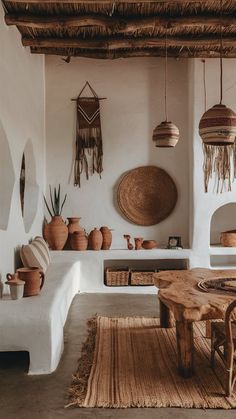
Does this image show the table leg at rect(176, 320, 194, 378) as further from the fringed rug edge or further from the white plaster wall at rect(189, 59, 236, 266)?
the white plaster wall at rect(189, 59, 236, 266)

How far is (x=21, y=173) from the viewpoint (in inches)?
191

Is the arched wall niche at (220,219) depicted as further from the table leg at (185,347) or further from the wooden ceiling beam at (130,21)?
the table leg at (185,347)

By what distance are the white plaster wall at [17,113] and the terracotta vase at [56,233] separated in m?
0.14

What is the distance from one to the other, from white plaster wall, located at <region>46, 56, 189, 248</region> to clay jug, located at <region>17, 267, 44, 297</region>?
113 inches

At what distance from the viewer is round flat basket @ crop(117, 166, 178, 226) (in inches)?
255

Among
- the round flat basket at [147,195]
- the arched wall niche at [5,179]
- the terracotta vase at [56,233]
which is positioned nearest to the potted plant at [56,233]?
the terracotta vase at [56,233]

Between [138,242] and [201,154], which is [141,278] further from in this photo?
[201,154]

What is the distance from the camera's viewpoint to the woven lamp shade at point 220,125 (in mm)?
3502

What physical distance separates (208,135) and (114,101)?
320 cm

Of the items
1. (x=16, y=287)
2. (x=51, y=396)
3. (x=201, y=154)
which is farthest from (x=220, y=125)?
(x=201, y=154)

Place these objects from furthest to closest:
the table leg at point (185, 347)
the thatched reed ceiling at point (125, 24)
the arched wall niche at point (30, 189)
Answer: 1. the arched wall niche at point (30, 189)
2. the thatched reed ceiling at point (125, 24)
3. the table leg at point (185, 347)

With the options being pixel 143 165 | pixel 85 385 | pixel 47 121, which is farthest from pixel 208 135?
pixel 47 121

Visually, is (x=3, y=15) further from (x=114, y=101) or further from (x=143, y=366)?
(x=143, y=366)

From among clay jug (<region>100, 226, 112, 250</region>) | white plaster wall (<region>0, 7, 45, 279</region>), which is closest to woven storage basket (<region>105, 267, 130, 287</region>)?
clay jug (<region>100, 226, 112, 250</region>)
